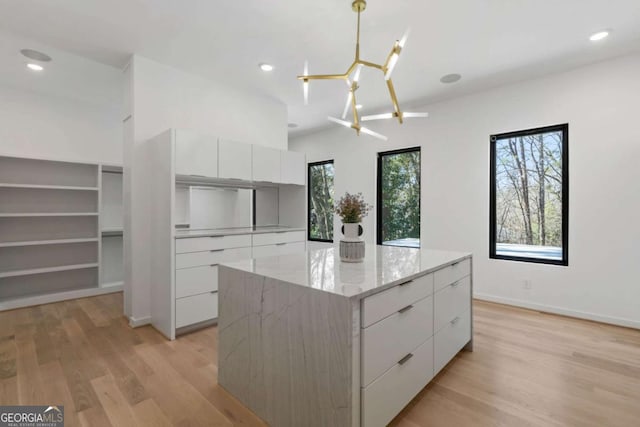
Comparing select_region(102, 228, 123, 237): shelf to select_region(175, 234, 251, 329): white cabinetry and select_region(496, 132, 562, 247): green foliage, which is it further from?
select_region(496, 132, 562, 247): green foliage

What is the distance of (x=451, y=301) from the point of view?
7.11 feet

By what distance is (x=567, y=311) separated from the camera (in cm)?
334

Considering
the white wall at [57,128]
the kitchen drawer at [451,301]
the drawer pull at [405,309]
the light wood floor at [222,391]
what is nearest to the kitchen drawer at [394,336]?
the drawer pull at [405,309]

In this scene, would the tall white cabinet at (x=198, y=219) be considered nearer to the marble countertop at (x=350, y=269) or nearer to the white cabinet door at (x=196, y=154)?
the white cabinet door at (x=196, y=154)

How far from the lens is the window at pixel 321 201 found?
5.80 metres

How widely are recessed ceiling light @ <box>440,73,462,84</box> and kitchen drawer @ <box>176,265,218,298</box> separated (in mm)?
3348

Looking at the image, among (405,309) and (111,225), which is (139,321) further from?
(405,309)

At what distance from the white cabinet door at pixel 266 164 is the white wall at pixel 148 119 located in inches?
23.2

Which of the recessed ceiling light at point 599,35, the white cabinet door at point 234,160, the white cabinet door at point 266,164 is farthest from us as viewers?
the white cabinet door at point 266,164

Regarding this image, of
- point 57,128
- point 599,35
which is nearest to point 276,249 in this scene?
point 57,128

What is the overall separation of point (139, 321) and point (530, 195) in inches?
182

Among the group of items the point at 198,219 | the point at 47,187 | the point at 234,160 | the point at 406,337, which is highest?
the point at 234,160

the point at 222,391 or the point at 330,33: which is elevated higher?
the point at 330,33

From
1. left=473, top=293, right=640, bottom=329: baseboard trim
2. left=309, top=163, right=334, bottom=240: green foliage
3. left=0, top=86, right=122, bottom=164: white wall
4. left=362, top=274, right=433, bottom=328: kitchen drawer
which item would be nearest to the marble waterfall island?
left=362, top=274, right=433, bottom=328: kitchen drawer
